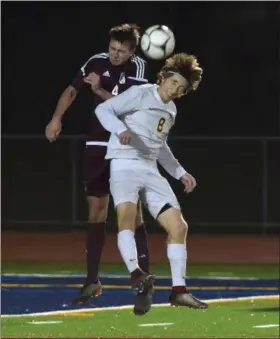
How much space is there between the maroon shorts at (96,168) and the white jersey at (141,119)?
1.98 feet

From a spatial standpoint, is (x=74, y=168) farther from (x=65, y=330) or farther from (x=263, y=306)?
(x=65, y=330)

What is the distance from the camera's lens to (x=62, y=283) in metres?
23.4

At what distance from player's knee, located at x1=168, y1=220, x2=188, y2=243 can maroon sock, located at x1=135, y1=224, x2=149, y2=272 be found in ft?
3.18

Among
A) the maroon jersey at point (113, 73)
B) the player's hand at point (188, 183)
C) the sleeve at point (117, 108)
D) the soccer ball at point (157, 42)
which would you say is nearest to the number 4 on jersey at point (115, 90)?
the maroon jersey at point (113, 73)

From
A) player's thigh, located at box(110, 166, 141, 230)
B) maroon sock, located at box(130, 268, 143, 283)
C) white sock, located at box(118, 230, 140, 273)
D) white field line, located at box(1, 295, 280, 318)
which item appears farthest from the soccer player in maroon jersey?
white field line, located at box(1, 295, 280, 318)

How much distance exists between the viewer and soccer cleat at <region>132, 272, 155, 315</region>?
35.9 ft

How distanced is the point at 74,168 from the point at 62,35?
551 cm

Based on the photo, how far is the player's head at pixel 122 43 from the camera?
35.5 feet

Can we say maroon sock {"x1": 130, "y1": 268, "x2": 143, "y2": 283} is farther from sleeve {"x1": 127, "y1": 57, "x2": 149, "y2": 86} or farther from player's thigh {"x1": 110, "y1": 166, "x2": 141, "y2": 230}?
sleeve {"x1": 127, "y1": 57, "x2": 149, "y2": 86}

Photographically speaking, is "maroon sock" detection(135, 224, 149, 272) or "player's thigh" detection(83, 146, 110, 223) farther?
"maroon sock" detection(135, 224, 149, 272)

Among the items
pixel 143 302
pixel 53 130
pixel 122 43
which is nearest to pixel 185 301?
pixel 143 302

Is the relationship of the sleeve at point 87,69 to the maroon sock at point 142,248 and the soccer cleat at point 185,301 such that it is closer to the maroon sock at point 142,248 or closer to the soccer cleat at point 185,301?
the maroon sock at point 142,248

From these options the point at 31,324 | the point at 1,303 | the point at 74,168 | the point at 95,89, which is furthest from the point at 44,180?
the point at 95,89

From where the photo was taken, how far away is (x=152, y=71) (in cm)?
3303
